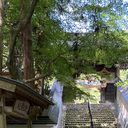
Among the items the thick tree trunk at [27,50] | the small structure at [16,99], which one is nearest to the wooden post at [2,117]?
the small structure at [16,99]

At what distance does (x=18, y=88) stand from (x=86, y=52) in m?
2.93

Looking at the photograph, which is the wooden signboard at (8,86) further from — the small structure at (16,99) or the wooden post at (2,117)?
the wooden post at (2,117)

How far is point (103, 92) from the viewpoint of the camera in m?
9.50

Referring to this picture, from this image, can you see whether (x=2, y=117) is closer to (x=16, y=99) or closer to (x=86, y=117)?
(x=16, y=99)

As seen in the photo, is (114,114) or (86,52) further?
(114,114)

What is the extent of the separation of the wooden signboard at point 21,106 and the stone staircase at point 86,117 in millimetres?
4112

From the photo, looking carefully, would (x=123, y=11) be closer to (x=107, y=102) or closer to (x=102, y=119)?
(x=102, y=119)

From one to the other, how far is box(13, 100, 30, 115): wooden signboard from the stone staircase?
4.11 metres

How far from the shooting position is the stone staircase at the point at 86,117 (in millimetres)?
6777

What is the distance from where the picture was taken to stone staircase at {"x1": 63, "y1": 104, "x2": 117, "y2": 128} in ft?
22.2

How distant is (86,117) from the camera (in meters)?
7.39

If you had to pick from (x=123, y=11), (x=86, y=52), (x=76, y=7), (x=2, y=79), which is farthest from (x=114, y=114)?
(x=2, y=79)

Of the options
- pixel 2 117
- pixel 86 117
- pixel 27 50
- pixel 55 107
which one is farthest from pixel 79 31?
pixel 86 117

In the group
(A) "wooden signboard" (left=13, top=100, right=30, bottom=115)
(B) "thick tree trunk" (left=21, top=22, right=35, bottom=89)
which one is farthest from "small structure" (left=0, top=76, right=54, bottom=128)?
(B) "thick tree trunk" (left=21, top=22, right=35, bottom=89)
